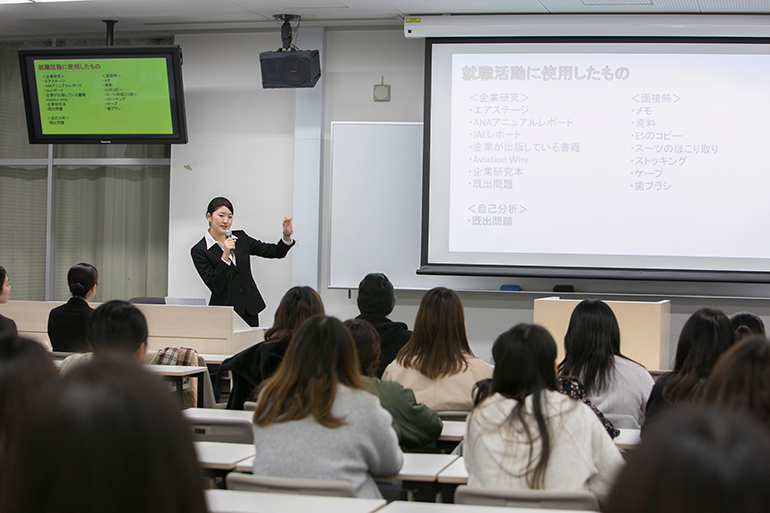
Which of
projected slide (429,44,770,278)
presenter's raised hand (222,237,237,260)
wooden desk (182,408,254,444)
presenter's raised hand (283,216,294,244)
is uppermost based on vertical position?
projected slide (429,44,770,278)

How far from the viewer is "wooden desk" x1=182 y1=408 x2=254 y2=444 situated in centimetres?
253

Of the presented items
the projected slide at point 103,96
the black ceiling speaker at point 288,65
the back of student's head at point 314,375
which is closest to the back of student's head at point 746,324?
the back of student's head at point 314,375

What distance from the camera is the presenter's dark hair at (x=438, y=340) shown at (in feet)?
9.31

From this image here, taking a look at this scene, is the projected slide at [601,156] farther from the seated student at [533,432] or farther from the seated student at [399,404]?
the seated student at [533,432]

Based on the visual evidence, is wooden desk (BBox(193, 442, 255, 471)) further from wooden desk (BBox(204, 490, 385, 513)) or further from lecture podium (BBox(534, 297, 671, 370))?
lecture podium (BBox(534, 297, 671, 370))

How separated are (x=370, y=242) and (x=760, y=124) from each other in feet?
9.67

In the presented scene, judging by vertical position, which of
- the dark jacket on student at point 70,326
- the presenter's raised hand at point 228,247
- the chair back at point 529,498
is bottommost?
the chair back at point 529,498

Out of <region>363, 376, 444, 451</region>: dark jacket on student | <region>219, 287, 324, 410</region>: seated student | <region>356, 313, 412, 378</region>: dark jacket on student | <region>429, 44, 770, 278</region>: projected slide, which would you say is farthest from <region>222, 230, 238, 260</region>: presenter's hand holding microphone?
<region>363, 376, 444, 451</region>: dark jacket on student

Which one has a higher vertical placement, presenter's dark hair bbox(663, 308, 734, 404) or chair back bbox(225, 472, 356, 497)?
presenter's dark hair bbox(663, 308, 734, 404)

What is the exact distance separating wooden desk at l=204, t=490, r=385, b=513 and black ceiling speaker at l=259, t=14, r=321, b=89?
421cm

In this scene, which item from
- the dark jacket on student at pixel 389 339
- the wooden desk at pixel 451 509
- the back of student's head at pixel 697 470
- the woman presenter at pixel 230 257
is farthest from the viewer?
the woman presenter at pixel 230 257

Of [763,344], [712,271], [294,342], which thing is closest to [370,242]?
[712,271]

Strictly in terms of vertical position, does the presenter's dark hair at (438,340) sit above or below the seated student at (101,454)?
below

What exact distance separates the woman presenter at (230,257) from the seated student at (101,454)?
447cm
